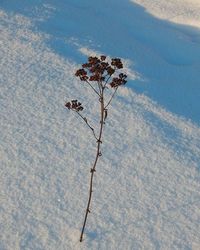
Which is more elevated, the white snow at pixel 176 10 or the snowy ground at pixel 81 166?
the white snow at pixel 176 10

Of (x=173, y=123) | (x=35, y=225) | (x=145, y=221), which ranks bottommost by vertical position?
(x=35, y=225)

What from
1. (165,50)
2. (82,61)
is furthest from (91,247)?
(165,50)

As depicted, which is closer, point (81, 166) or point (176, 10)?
point (81, 166)

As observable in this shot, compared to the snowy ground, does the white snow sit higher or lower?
higher

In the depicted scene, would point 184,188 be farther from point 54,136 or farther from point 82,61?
point 82,61

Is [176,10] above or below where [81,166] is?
above
